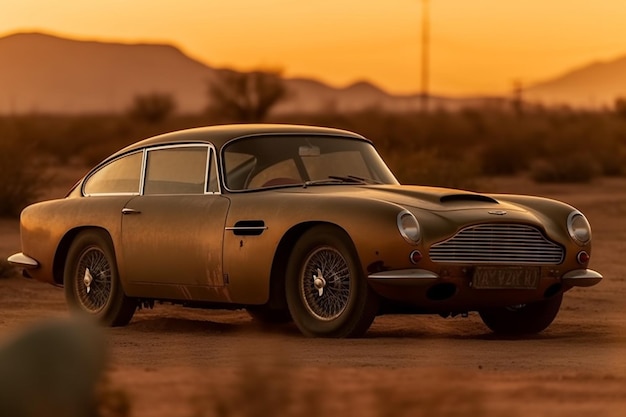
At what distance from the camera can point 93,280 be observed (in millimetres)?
12961

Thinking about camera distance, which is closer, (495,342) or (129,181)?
(495,342)

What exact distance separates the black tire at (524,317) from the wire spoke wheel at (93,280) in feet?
10.3

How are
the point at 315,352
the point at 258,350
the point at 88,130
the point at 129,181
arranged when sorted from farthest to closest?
the point at 88,130 → the point at 129,181 → the point at 315,352 → the point at 258,350

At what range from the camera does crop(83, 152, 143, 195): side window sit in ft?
42.4

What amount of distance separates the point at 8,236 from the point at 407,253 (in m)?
14.0

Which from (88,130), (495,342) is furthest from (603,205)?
(88,130)

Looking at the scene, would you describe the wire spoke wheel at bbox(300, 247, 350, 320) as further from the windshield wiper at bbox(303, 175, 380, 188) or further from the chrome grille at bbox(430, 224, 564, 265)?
the windshield wiper at bbox(303, 175, 380, 188)

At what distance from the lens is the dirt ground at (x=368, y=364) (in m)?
5.91

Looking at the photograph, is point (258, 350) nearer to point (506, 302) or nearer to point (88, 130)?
point (506, 302)

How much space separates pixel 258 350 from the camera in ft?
20.8

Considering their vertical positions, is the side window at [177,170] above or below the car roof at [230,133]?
below

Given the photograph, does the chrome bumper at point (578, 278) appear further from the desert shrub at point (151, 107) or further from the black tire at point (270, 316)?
the desert shrub at point (151, 107)

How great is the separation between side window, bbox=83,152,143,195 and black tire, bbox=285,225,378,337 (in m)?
2.22

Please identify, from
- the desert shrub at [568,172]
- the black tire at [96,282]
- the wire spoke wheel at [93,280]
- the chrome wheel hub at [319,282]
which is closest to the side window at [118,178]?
the black tire at [96,282]
